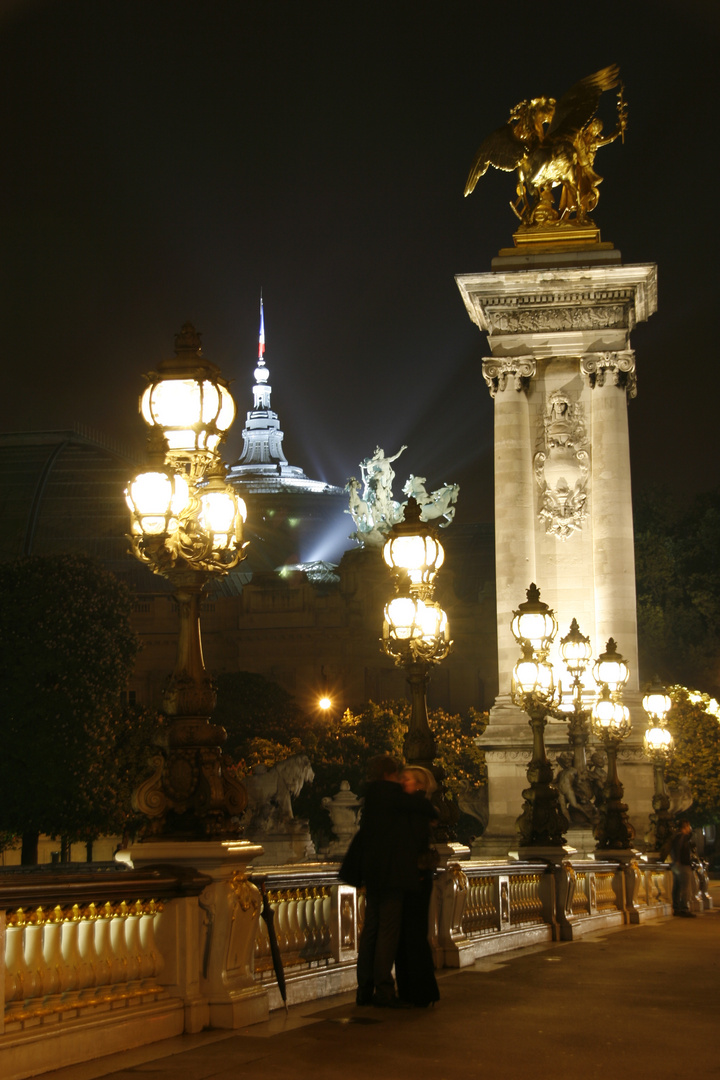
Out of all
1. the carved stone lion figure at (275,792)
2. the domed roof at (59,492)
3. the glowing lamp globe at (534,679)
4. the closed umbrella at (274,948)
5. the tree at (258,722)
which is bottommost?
the closed umbrella at (274,948)

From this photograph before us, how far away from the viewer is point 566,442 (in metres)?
36.4

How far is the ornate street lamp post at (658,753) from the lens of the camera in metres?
31.0

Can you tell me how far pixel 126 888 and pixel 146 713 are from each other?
4570cm

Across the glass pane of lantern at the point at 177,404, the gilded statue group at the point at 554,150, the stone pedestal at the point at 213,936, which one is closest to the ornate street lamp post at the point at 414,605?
the glass pane of lantern at the point at 177,404

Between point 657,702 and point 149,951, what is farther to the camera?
point 657,702

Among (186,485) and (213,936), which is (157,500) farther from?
(213,936)

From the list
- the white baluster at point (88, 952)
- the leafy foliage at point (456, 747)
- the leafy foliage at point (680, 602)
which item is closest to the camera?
the white baluster at point (88, 952)

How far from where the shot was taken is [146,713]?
5456 centimetres

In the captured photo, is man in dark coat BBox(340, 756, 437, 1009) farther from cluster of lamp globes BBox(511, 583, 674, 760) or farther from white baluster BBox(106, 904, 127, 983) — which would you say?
cluster of lamp globes BBox(511, 583, 674, 760)

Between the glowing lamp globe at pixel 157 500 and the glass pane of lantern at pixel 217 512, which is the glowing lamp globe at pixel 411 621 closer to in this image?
the glass pane of lantern at pixel 217 512

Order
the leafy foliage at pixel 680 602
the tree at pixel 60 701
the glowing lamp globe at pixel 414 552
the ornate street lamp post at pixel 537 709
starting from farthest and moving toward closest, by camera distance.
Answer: the leafy foliage at pixel 680 602
the tree at pixel 60 701
the ornate street lamp post at pixel 537 709
the glowing lamp globe at pixel 414 552

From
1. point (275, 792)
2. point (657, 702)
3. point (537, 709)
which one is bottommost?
point (275, 792)

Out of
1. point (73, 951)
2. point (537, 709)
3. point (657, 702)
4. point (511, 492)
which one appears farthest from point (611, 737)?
point (73, 951)

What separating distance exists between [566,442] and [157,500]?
26056 mm
